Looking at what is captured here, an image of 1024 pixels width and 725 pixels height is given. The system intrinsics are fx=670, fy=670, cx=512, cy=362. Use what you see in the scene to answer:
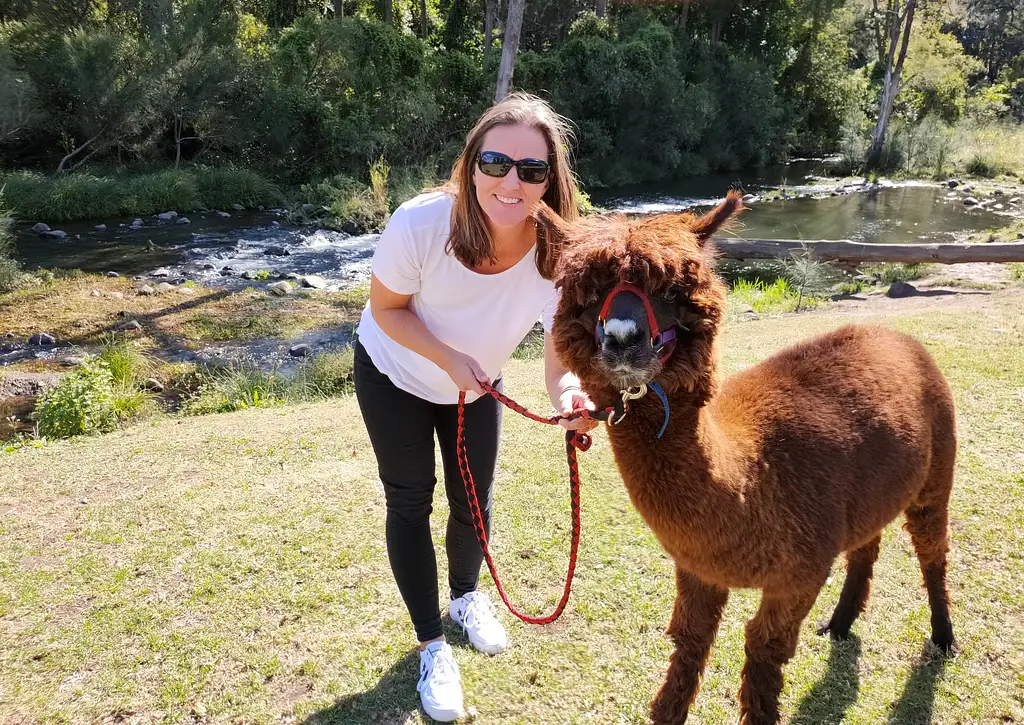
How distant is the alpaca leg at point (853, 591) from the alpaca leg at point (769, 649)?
843 millimetres

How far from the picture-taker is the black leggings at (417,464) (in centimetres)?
228

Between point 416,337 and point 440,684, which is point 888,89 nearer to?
point 416,337

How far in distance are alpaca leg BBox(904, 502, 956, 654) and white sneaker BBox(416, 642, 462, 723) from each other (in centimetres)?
190

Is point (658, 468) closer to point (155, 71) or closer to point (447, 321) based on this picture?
point (447, 321)

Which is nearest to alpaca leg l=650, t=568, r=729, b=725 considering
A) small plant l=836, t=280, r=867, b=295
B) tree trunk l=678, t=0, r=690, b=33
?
small plant l=836, t=280, r=867, b=295

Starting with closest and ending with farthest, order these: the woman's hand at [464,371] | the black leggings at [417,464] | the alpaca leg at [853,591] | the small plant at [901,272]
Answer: the woman's hand at [464,371] < the black leggings at [417,464] < the alpaca leg at [853,591] < the small plant at [901,272]

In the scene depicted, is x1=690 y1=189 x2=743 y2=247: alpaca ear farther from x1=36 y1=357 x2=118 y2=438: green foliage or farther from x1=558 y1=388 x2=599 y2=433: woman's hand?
x1=36 y1=357 x2=118 y2=438: green foliage

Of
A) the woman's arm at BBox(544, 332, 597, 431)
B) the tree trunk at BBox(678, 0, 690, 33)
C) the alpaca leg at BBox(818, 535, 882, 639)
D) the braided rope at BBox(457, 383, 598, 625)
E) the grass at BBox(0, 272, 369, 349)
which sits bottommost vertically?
the grass at BBox(0, 272, 369, 349)

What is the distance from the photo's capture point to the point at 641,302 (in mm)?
1513

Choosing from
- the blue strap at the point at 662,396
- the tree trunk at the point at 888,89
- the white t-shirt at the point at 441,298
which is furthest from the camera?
the tree trunk at the point at 888,89

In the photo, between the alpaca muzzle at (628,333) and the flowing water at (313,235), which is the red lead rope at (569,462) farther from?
the flowing water at (313,235)

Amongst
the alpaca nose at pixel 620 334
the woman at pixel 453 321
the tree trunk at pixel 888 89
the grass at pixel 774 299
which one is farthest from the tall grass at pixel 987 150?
the alpaca nose at pixel 620 334

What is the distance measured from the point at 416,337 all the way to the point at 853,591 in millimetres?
2134

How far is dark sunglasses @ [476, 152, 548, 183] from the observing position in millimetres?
2023
